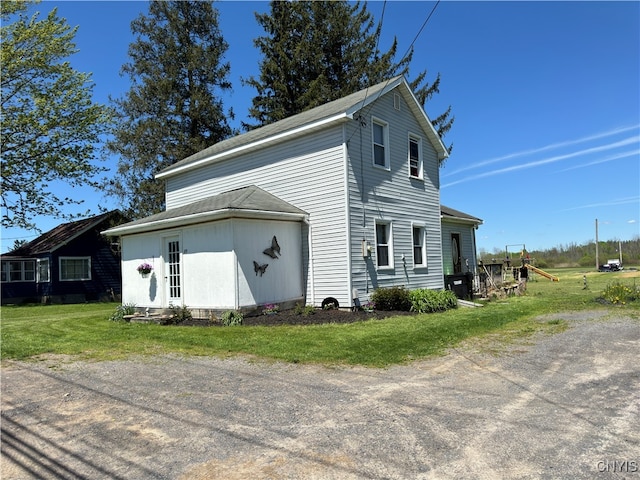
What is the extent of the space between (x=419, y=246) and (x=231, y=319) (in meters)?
7.84

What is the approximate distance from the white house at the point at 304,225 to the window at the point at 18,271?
16.1 metres

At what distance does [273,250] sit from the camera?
12.4 metres

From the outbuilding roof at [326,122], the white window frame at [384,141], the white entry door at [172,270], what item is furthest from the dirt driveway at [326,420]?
the white window frame at [384,141]

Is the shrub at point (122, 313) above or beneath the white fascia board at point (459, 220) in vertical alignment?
beneath

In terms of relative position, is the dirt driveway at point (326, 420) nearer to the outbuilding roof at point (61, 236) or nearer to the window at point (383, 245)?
the window at point (383, 245)

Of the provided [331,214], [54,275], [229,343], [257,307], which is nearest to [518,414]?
[229,343]

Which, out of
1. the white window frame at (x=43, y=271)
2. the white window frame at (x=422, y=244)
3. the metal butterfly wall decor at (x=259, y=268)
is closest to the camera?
the metal butterfly wall decor at (x=259, y=268)

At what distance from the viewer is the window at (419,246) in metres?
15.9

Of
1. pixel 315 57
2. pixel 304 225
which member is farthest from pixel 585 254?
pixel 304 225

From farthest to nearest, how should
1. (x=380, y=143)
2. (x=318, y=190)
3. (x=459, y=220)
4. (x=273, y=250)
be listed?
(x=459, y=220) → (x=380, y=143) → (x=318, y=190) → (x=273, y=250)

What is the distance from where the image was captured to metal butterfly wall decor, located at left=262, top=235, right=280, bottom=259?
40.1 feet

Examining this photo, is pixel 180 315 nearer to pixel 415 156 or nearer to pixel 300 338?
pixel 300 338

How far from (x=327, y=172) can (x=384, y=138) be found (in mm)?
2762

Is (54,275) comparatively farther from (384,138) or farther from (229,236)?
(384,138)
